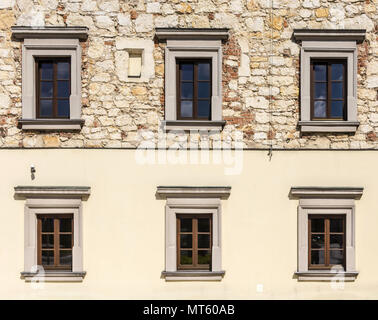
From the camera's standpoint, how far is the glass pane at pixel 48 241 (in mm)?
7266

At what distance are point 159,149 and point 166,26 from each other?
2525mm

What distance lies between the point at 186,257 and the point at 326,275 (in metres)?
2.90

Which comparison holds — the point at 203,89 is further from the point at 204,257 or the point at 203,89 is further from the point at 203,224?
the point at 204,257

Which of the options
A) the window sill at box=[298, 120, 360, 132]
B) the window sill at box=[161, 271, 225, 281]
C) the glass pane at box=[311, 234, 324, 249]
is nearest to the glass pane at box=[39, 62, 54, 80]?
the window sill at box=[161, 271, 225, 281]

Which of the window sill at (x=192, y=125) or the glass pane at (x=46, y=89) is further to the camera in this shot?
the glass pane at (x=46, y=89)

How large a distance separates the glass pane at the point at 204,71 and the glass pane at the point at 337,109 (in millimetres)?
2687

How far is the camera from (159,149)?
7219mm

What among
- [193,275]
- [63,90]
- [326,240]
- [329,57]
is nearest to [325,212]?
[326,240]

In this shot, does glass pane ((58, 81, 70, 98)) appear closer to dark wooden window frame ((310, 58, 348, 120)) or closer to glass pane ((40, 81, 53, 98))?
glass pane ((40, 81, 53, 98))

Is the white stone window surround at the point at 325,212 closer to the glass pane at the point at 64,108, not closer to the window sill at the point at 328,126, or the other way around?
the window sill at the point at 328,126

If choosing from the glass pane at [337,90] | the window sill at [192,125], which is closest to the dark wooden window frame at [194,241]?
the window sill at [192,125]
